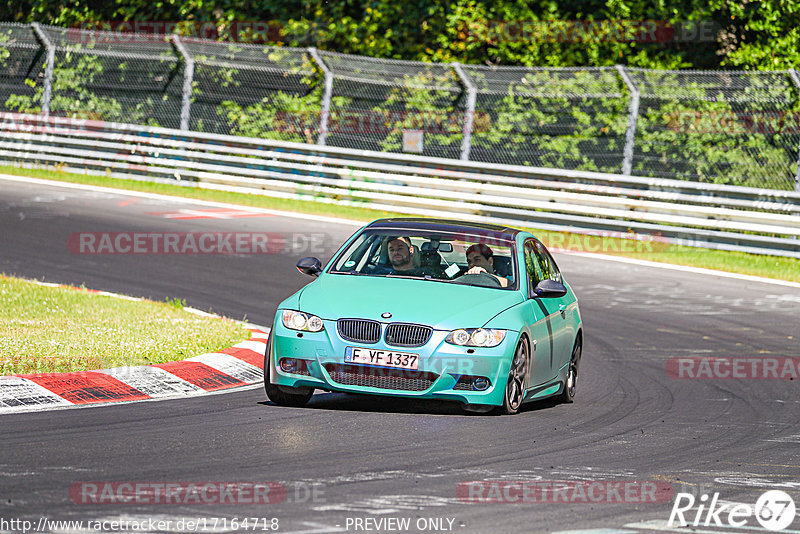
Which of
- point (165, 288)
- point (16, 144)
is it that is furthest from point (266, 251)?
point (16, 144)

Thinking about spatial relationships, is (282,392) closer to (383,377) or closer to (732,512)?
(383,377)

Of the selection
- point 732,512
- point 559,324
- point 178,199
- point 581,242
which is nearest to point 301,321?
point 559,324

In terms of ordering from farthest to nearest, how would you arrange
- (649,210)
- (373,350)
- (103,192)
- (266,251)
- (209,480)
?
(103,192), (649,210), (266,251), (373,350), (209,480)

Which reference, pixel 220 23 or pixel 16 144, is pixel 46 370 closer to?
pixel 16 144

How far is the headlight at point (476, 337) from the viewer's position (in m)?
8.78

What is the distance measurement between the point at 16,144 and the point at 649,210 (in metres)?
13.2

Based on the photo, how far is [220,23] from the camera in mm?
31016

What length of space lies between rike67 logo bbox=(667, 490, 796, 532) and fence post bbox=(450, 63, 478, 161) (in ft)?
54.9

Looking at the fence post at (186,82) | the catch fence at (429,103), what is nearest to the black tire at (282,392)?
the catch fence at (429,103)

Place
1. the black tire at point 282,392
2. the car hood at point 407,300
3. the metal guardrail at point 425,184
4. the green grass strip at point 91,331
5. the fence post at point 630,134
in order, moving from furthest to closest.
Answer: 1. the fence post at point 630,134
2. the metal guardrail at point 425,184
3. the green grass strip at point 91,331
4. the black tire at point 282,392
5. the car hood at point 407,300

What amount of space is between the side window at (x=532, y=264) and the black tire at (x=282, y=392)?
6.51 ft

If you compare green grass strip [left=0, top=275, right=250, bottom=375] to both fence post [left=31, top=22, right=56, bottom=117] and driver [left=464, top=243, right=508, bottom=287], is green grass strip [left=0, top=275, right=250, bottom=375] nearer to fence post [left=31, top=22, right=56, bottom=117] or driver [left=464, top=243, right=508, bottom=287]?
driver [left=464, top=243, right=508, bottom=287]

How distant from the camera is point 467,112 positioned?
23688 mm

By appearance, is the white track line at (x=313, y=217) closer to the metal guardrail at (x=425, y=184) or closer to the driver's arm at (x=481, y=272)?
the metal guardrail at (x=425, y=184)
